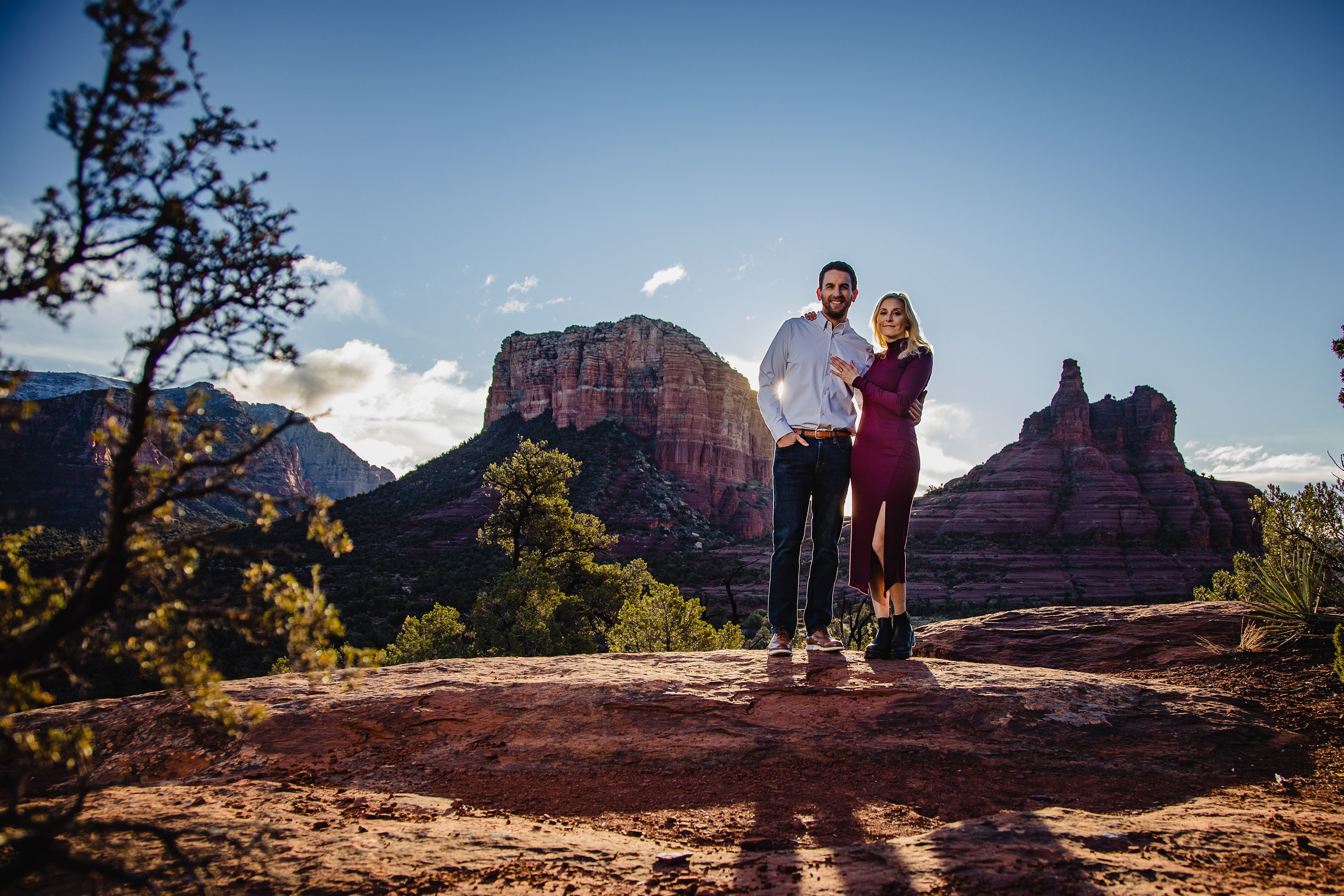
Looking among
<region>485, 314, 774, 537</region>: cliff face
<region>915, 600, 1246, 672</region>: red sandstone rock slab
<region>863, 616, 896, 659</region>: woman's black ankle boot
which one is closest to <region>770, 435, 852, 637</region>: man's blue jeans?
<region>863, 616, 896, 659</region>: woman's black ankle boot

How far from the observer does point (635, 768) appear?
152 inches

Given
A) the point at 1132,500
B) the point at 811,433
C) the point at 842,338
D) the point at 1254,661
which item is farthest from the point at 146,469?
the point at 1132,500

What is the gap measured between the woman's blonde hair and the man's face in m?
0.31

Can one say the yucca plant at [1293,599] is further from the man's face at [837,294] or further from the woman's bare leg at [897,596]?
the man's face at [837,294]

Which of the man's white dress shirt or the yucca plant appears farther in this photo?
the yucca plant

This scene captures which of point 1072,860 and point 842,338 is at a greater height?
point 842,338

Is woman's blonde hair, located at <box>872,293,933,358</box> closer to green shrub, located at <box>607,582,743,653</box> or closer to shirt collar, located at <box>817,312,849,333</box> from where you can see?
shirt collar, located at <box>817,312,849,333</box>

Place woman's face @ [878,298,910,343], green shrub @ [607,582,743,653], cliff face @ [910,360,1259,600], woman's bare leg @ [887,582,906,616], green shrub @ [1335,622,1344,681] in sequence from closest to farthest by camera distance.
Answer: green shrub @ [1335,622,1344,681] → woman's bare leg @ [887,582,906,616] → woman's face @ [878,298,910,343] → green shrub @ [607,582,743,653] → cliff face @ [910,360,1259,600]

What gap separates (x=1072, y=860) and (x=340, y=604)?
33170 mm

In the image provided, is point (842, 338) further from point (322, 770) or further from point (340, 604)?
point (340, 604)

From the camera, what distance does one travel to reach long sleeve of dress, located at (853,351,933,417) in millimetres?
5285

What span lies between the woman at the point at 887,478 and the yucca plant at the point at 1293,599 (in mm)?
3671

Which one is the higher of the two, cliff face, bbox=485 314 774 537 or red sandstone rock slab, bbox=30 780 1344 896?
cliff face, bbox=485 314 774 537

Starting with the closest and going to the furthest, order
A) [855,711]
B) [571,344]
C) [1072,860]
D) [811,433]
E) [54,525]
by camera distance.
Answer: [1072,860] < [855,711] < [811,433] < [54,525] < [571,344]
